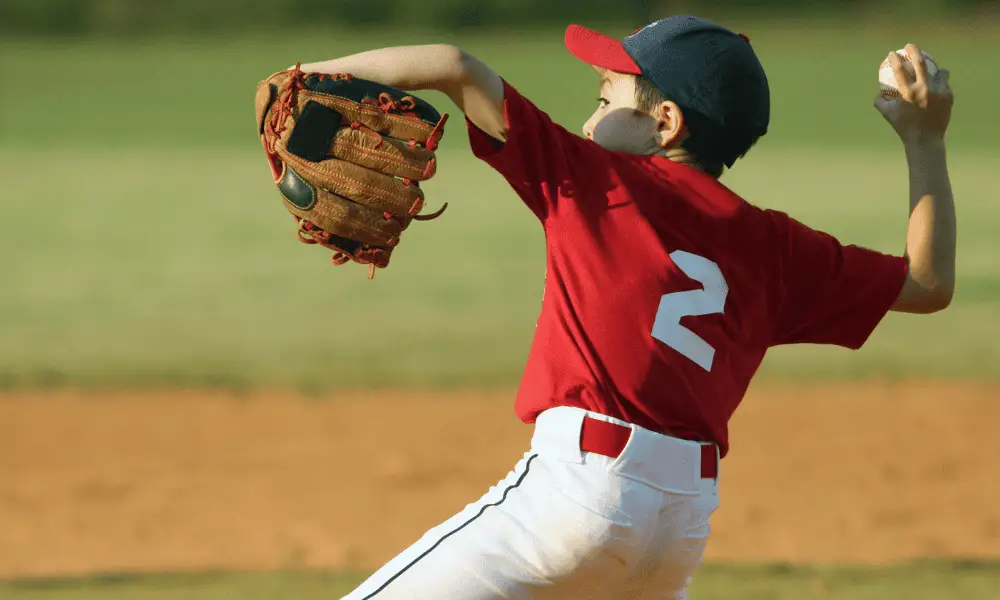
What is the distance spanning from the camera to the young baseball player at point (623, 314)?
2.01 metres

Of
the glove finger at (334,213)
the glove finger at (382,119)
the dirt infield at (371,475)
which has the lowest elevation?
the dirt infield at (371,475)

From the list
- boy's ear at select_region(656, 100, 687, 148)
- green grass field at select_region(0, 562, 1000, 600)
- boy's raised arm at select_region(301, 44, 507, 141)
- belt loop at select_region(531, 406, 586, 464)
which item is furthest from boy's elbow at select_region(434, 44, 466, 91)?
green grass field at select_region(0, 562, 1000, 600)

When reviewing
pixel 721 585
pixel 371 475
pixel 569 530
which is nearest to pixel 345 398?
pixel 371 475

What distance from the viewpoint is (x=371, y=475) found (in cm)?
553

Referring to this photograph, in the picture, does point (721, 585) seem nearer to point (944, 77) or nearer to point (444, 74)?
point (944, 77)

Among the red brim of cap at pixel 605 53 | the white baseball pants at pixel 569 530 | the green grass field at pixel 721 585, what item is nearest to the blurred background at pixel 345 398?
the green grass field at pixel 721 585

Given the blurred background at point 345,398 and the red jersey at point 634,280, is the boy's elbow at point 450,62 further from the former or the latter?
the blurred background at point 345,398

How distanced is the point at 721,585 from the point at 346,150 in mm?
2264

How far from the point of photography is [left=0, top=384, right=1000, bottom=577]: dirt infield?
4598 millimetres

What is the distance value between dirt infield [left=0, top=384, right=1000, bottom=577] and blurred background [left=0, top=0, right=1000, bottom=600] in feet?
0.05

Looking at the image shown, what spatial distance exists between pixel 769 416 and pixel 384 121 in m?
4.67

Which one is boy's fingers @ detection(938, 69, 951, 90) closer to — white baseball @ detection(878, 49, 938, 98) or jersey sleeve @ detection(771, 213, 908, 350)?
white baseball @ detection(878, 49, 938, 98)

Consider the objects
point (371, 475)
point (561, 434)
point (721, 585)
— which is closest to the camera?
point (561, 434)

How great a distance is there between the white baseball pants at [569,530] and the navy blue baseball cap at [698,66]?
21.8 inches
